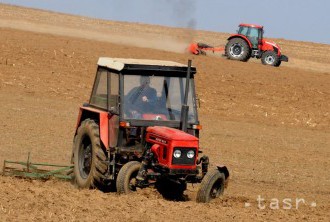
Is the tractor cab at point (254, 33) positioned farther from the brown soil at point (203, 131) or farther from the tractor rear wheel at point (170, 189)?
the tractor rear wheel at point (170, 189)

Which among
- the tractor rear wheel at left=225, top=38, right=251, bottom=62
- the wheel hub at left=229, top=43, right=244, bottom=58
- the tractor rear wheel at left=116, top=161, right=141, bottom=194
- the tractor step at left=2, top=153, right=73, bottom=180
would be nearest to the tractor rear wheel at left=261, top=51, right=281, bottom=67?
the tractor rear wheel at left=225, top=38, right=251, bottom=62

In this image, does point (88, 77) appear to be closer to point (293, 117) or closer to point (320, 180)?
point (293, 117)

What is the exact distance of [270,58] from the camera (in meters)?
35.4

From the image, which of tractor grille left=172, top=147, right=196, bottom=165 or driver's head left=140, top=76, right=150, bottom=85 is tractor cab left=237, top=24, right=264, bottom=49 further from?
tractor grille left=172, top=147, right=196, bottom=165

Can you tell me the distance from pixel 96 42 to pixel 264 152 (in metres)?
17.6

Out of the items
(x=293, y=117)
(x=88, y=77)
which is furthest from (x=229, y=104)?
(x=88, y=77)

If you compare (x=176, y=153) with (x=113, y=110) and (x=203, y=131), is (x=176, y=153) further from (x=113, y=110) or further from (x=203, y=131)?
(x=203, y=131)

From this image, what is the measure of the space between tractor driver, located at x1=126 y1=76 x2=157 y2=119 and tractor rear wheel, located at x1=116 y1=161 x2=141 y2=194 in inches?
30.2

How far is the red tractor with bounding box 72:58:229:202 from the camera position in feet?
36.0

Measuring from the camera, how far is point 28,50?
94.4 feet

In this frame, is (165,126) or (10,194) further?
(165,126)

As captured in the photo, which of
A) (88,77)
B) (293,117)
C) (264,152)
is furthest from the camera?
(88,77)

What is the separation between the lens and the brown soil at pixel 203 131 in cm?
1020

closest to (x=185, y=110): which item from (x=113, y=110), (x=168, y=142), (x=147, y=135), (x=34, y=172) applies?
(x=147, y=135)
